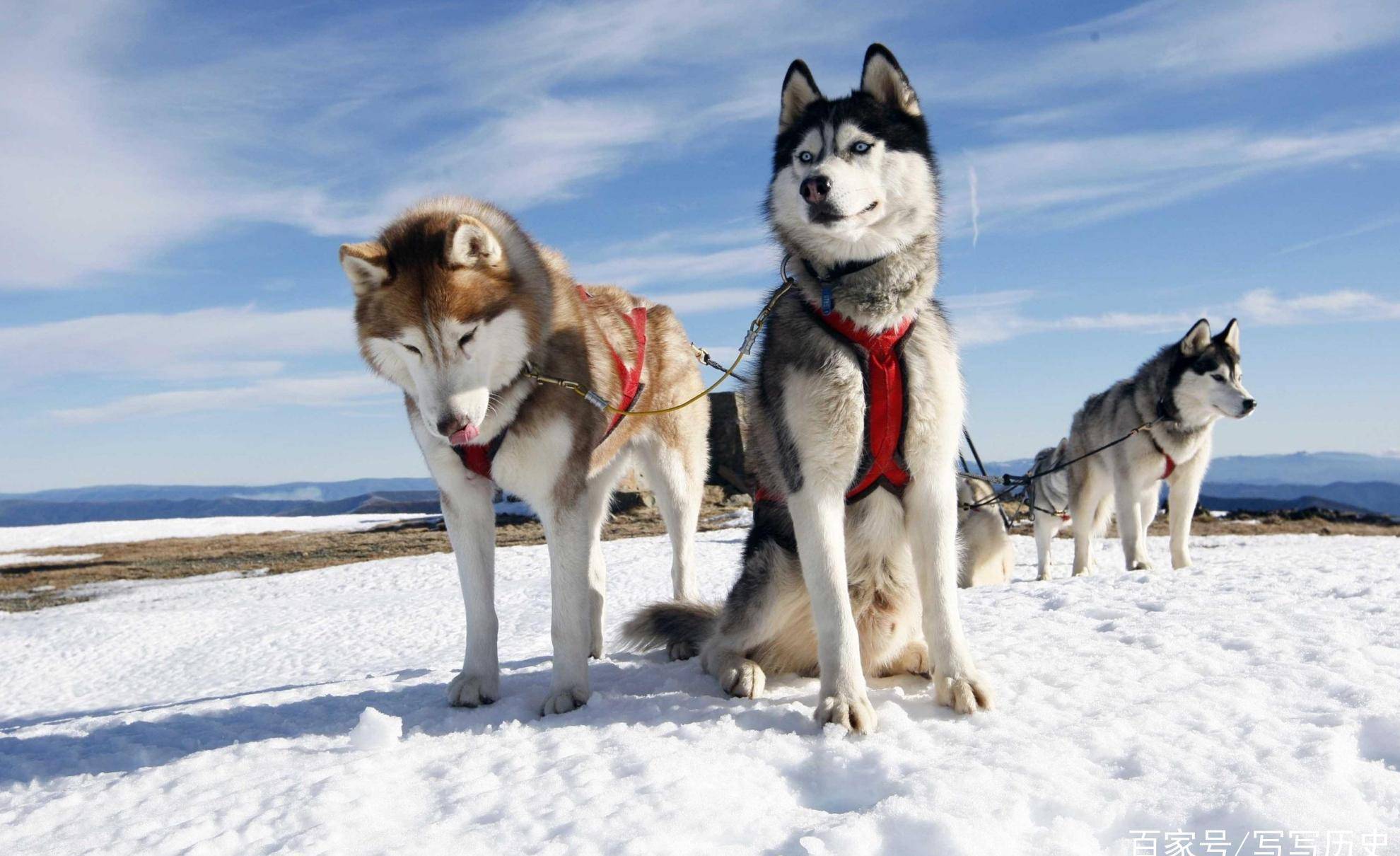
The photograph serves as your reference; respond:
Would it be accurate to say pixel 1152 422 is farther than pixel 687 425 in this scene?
Yes

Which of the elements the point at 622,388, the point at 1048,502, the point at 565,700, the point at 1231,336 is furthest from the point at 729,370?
the point at 1048,502

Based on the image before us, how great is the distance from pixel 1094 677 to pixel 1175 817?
1130 mm

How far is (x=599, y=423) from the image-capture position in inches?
153

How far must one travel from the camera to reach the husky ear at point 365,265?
10.8ft

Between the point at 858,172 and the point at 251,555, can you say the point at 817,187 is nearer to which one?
the point at 858,172

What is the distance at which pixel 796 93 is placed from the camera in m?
3.40

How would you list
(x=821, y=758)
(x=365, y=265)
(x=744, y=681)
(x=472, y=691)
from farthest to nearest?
(x=472, y=691) < (x=744, y=681) < (x=365, y=265) < (x=821, y=758)

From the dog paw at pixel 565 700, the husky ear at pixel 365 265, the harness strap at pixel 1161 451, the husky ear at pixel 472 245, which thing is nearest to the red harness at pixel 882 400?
the husky ear at pixel 472 245

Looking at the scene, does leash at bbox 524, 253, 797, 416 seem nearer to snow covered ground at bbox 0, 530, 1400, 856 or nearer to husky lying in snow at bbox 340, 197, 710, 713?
husky lying in snow at bbox 340, 197, 710, 713

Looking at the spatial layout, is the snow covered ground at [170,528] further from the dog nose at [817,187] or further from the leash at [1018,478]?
the dog nose at [817,187]

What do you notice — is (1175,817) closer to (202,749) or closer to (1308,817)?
(1308,817)

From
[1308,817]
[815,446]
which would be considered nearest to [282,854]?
[815,446]

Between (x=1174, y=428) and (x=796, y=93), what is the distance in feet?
22.1

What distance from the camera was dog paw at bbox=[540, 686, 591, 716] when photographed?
3.49 metres
